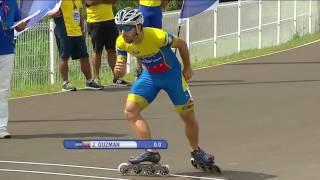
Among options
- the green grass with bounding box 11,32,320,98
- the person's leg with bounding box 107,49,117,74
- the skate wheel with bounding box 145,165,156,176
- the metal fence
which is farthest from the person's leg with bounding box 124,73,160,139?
the metal fence

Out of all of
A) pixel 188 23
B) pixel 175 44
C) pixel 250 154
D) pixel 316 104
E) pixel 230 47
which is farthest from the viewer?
pixel 230 47

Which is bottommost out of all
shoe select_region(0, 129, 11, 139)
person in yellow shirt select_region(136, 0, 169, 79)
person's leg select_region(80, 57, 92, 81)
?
shoe select_region(0, 129, 11, 139)

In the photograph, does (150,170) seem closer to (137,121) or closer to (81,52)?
(137,121)

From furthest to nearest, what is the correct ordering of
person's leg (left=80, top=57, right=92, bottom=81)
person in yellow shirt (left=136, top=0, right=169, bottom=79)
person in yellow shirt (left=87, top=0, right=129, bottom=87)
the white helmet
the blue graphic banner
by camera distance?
1. person in yellow shirt (left=87, top=0, right=129, bottom=87)
2. person's leg (left=80, top=57, right=92, bottom=81)
3. person in yellow shirt (left=136, top=0, right=169, bottom=79)
4. the white helmet
5. the blue graphic banner

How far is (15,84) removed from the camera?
1781 centimetres

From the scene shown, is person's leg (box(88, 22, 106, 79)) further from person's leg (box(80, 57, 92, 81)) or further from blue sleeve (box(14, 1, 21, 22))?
blue sleeve (box(14, 1, 21, 22))

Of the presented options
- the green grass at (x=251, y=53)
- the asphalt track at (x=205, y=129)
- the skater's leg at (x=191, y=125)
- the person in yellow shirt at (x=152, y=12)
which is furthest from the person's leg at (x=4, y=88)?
the green grass at (x=251, y=53)

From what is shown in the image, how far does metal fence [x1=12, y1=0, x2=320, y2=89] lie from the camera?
17.9 meters

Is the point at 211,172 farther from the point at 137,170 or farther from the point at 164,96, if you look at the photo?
the point at 164,96

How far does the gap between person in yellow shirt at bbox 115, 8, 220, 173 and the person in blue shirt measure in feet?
A: 8.60

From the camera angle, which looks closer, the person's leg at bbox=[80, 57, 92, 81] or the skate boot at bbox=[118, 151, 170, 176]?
the skate boot at bbox=[118, 151, 170, 176]

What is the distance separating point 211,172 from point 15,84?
9.61m

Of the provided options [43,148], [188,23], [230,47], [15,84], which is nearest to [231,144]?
[43,148]

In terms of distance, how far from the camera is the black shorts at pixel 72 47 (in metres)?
15.4
